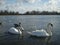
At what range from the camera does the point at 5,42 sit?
2511 cm

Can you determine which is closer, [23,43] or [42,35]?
[23,43]

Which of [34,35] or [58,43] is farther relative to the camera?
[34,35]

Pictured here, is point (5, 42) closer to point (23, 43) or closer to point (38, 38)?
point (23, 43)

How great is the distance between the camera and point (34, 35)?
29.8 meters

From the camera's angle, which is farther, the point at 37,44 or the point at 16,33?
the point at 16,33

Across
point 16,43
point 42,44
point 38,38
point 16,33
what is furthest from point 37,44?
point 16,33

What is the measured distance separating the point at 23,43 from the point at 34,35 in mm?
5432

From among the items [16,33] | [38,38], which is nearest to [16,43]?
[38,38]

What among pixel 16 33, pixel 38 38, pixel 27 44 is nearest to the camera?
pixel 27 44

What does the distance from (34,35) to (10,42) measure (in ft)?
18.4

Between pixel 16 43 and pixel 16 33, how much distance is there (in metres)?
7.65

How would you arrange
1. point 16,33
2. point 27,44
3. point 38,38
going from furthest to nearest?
point 16,33, point 38,38, point 27,44

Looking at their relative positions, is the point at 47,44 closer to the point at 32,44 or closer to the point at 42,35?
the point at 32,44

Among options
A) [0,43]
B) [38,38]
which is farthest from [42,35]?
[0,43]
